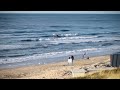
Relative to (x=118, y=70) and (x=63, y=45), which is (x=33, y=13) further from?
(x=118, y=70)

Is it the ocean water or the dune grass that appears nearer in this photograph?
the dune grass

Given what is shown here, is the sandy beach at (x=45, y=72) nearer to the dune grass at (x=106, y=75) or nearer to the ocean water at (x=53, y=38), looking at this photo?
the ocean water at (x=53, y=38)

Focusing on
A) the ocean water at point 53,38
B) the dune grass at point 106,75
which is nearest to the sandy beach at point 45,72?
the ocean water at point 53,38

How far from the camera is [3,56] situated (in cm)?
363

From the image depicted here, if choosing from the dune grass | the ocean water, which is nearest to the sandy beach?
the ocean water

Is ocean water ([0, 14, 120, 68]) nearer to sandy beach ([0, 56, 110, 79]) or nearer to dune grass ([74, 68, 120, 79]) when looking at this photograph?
sandy beach ([0, 56, 110, 79])

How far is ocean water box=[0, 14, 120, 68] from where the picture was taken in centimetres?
360

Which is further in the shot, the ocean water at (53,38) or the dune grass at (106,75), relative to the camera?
the ocean water at (53,38)

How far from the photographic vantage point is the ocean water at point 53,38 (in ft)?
11.8

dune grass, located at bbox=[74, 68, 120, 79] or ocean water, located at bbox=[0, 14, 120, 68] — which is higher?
ocean water, located at bbox=[0, 14, 120, 68]

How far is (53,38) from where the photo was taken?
3.63m
